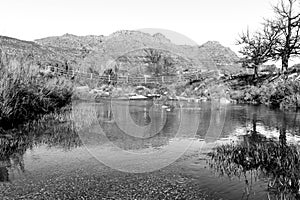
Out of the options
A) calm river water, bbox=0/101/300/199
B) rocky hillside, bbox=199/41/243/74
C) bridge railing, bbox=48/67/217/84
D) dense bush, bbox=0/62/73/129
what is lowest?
calm river water, bbox=0/101/300/199

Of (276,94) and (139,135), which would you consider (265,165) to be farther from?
(276,94)

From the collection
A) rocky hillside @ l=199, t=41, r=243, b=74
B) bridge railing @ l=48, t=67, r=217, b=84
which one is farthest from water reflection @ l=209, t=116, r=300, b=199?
bridge railing @ l=48, t=67, r=217, b=84

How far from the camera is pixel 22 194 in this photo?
472 cm

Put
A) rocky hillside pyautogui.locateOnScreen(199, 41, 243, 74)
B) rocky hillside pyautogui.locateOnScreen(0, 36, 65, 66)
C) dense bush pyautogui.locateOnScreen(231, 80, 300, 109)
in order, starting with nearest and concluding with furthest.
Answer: rocky hillside pyautogui.locateOnScreen(0, 36, 65, 66) < dense bush pyautogui.locateOnScreen(231, 80, 300, 109) < rocky hillside pyautogui.locateOnScreen(199, 41, 243, 74)

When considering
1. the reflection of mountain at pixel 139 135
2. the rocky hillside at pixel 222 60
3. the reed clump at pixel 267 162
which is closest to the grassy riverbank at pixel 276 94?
the rocky hillside at pixel 222 60

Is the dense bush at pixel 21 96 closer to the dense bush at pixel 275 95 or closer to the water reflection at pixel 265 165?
the water reflection at pixel 265 165

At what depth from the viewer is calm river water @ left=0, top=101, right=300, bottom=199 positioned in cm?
495

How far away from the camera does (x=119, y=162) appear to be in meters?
6.87

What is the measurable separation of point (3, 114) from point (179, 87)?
88.4ft

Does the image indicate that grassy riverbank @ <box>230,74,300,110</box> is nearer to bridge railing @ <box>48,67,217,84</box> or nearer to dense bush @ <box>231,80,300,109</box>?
dense bush @ <box>231,80,300,109</box>

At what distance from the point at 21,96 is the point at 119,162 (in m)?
6.01

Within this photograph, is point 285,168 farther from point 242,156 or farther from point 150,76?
point 150,76

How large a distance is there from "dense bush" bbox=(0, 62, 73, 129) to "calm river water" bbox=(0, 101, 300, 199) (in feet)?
2.40

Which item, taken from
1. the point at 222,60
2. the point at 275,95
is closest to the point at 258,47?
the point at 275,95
